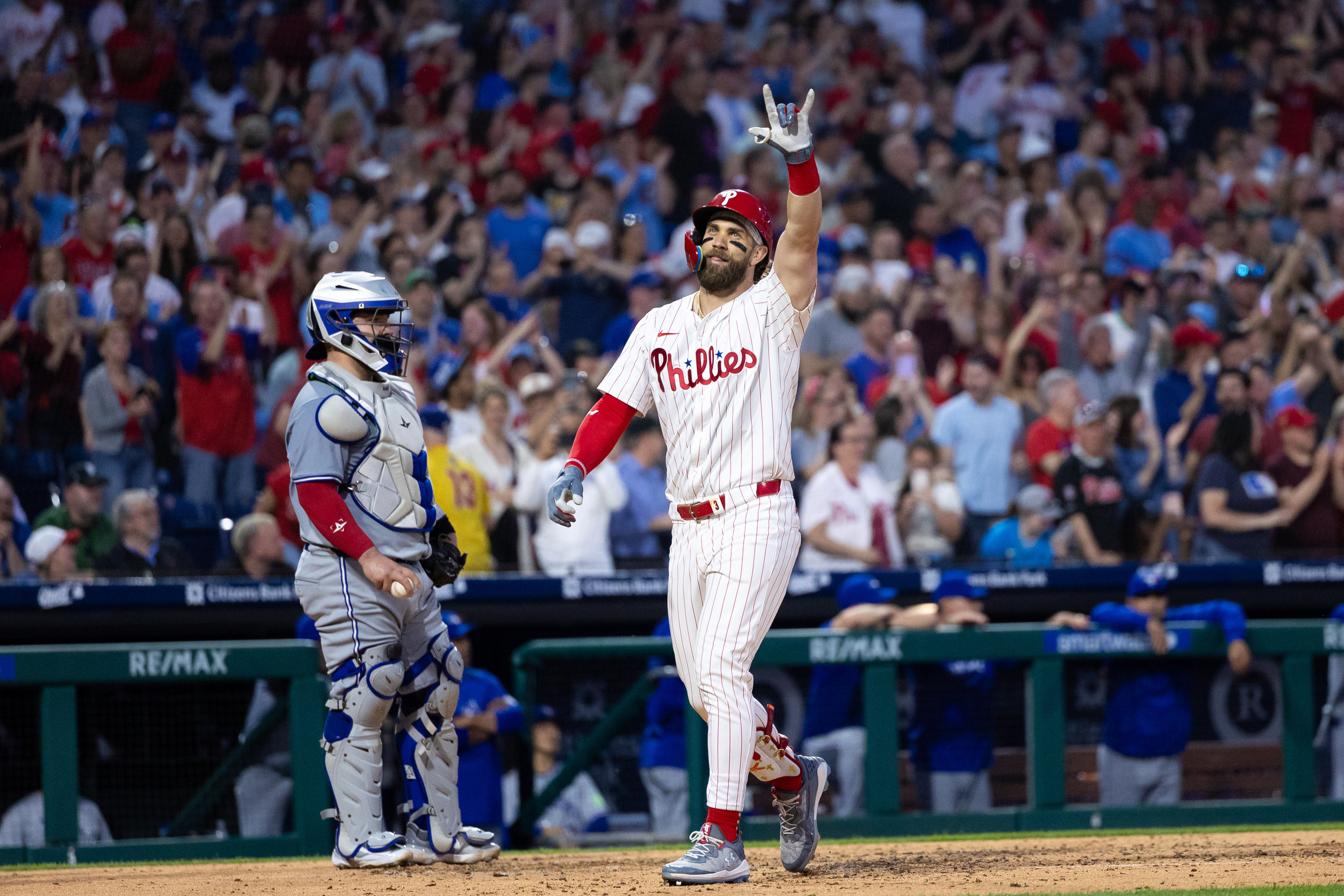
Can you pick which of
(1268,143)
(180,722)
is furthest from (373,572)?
(1268,143)

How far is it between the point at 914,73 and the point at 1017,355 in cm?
451

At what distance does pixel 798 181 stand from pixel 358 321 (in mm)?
1543

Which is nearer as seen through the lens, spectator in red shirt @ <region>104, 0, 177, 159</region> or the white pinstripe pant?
the white pinstripe pant

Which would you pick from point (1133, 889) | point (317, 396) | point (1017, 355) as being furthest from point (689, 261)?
point (1017, 355)

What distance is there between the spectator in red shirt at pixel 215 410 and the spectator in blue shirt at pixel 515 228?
8.32 feet

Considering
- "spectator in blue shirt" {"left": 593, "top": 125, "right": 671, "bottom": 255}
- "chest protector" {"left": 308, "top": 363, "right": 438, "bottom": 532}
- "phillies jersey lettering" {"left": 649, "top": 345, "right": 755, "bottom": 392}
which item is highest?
"spectator in blue shirt" {"left": 593, "top": 125, "right": 671, "bottom": 255}

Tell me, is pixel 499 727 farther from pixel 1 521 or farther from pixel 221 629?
pixel 1 521

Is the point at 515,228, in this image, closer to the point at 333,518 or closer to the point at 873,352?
the point at 873,352

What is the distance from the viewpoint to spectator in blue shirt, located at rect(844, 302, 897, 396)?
987 centimetres

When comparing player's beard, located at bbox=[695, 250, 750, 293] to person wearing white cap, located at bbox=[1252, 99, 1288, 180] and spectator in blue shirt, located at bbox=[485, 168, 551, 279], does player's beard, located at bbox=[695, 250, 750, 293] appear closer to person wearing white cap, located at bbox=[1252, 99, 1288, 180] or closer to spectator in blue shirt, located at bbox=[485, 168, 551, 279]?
spectator in blue shirt, located at bbox=[485, 168, 551, 279]

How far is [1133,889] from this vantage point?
14.3 ft

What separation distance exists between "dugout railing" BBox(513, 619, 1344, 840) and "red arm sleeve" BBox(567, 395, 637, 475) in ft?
6.74

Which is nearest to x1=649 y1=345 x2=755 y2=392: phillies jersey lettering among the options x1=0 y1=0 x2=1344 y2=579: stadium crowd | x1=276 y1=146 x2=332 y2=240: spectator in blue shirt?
x1=0 y1=0 x2=1344 y2=579: stadium crowd

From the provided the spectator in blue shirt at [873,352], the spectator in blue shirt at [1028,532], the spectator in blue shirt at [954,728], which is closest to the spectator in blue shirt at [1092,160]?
the spectator in blue shirt at [873,352]
